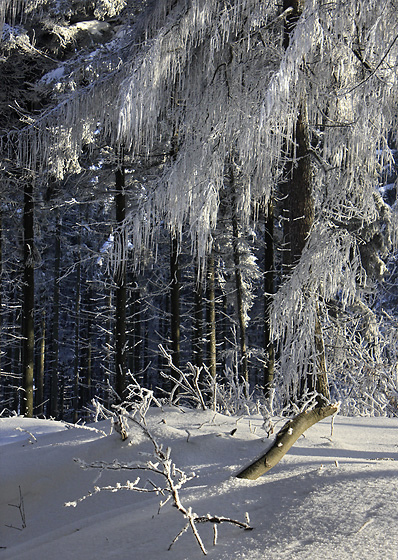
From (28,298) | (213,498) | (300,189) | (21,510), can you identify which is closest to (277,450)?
(213,498)

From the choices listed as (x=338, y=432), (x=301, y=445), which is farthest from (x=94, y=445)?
(x=338, y=432)

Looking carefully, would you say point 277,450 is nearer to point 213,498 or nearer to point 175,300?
point 213,498

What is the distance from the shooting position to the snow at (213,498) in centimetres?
184

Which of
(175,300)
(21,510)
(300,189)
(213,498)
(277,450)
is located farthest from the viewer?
(175,300)

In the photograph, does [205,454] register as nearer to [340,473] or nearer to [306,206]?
[340,473]

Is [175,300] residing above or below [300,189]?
below

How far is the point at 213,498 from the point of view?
234cm

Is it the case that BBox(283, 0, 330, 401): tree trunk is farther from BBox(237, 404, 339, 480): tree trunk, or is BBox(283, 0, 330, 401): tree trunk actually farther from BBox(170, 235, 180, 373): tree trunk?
BBox(170, 235, 180, 373): tree trunk

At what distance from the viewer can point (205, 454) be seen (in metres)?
3.52

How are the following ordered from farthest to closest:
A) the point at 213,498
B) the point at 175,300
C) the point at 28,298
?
1. the point at 175,300
2. the point at 28,298
3. the point at 213,498

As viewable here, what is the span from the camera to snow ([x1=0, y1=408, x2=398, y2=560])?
1.84 m

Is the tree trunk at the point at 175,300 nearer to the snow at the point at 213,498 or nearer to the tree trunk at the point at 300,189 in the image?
the tree trunk at the point at 300,189

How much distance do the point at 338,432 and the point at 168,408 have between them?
1.58m

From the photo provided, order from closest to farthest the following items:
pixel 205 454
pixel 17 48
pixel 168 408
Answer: pixel 205 454 < pixel 168 408 < pixel 17 48
